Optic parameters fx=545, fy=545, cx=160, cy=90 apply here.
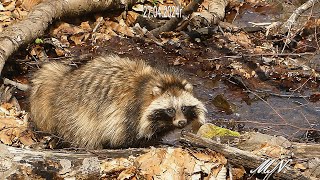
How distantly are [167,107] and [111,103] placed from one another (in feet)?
1.88

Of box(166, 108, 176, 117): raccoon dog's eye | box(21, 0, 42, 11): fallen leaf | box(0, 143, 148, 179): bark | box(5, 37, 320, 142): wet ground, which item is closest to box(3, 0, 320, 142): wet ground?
box(5, 37, 320, 142): wet ground

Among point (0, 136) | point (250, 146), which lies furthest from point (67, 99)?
point (250, 146)

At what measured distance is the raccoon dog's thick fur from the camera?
522 centimetres

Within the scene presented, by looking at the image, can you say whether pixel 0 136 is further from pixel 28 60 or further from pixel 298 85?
pixel 298 85

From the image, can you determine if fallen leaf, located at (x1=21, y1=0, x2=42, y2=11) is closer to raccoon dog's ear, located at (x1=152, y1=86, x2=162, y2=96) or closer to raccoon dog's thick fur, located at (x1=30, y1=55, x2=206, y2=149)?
raccoon dog's thick fur, located at (x1=30, y1=55, x2=206, y2=149)

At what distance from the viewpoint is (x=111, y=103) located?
5.37 m

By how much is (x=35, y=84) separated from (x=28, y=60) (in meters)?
1.50

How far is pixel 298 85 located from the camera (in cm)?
794

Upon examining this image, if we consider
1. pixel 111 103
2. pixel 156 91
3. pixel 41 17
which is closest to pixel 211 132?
pixel 156 91

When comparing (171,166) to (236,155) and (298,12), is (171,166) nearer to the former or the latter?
(236,155)

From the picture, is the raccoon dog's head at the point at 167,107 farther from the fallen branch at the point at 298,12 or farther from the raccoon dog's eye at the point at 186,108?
the fallen branch at the point at 298,12

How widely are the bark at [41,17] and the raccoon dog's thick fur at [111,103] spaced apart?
3.02 feet

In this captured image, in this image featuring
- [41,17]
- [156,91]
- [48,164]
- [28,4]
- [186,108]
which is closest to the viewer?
[48,164]

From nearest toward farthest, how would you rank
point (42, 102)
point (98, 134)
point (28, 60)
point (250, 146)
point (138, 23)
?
point (250, 146), point (98, 134), point (42, 102), point (28, 60), point (138, 23)
